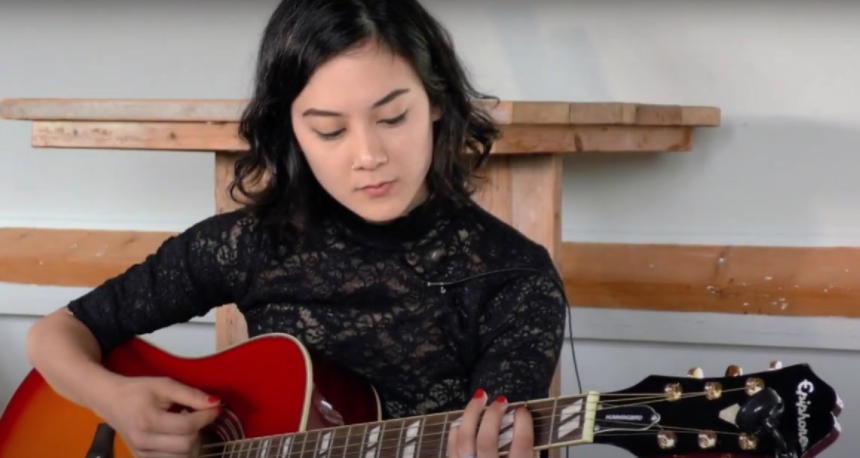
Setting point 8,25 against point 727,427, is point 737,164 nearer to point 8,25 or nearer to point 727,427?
point 727,427

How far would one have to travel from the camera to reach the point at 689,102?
1.58 metres

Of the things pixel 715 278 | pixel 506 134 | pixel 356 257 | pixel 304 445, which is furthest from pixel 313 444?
pixel 715 278

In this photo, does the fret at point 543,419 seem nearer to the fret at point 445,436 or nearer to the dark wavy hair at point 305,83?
the fret at point 445,436

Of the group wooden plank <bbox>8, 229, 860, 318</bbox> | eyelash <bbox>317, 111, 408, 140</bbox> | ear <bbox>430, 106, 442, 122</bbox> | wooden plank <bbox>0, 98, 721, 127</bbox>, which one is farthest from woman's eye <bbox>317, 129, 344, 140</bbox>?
wooden plank <bbox>8, 229, 860, 318</bbox>

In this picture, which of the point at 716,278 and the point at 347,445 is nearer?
the point at 347,445

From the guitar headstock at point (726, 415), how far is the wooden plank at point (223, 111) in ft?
1.48

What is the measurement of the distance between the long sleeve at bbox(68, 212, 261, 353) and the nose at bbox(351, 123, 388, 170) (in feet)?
0.76

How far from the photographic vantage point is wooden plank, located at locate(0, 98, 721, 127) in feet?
3.95

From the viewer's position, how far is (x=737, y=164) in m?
1.58

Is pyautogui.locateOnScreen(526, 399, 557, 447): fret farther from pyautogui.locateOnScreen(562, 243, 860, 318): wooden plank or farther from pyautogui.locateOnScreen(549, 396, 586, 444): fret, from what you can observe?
pyautogui.locateOnScreen(562, 243, 860, 318): wooden plank

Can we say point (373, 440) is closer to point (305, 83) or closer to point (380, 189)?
point (380, 189)

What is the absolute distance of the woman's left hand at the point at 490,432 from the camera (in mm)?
851

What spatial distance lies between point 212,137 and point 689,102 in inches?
26.8

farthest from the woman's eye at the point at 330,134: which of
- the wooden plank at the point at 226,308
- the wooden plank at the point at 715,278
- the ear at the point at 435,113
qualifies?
the wooden plank at the point at 715,278
